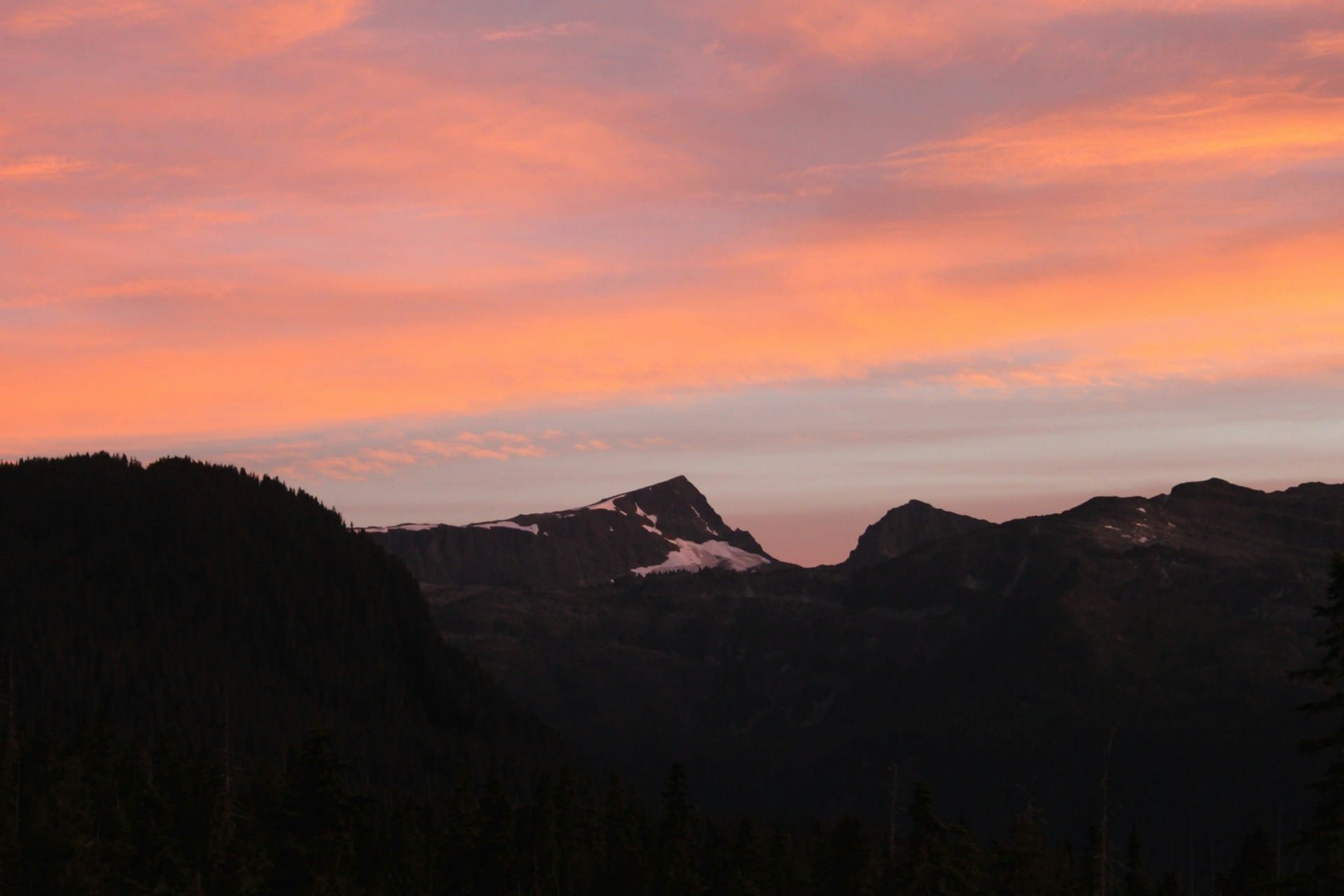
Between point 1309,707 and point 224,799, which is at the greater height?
point 1309,707

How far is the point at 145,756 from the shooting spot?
19225cm

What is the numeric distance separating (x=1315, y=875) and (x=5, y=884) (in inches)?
3105

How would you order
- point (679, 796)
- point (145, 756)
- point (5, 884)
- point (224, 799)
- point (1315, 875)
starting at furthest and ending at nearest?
point (145, 756), point (679, 796), point (5, 884), point (224, 799), point (1315, 875)

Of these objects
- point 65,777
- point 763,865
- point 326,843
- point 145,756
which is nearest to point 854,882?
point 763,865

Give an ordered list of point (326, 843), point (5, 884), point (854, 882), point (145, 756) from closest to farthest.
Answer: point (326, 843), point (5, 884), point (854, 882), point (145, 756)

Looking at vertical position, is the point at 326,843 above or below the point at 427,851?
above

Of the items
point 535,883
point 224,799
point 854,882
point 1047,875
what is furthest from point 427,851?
point 224,799

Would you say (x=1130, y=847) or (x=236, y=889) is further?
(x=1130, y=847)

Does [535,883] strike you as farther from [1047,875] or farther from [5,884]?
[5,884]

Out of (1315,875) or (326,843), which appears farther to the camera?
(326,843)

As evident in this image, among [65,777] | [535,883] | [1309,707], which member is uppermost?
[1309,707]

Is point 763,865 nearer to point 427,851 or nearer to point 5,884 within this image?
point 427,851

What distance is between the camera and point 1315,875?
50469 millimetres

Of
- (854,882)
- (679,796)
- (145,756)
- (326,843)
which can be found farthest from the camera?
(145,756)
